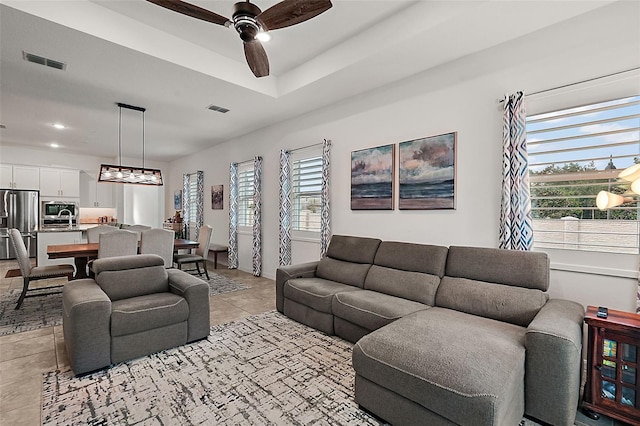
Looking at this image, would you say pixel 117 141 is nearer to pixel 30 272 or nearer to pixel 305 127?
pixel 30 272

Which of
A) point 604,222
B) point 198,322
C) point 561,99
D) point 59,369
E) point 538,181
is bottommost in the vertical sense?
point 59,369

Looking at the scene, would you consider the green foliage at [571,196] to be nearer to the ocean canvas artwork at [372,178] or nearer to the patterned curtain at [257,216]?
the ocean canvas artwork at [372,178]

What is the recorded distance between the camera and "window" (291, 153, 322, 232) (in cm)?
505

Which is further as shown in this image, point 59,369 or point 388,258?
point 388,258

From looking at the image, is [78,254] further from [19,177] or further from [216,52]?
[19,177]

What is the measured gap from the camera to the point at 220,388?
89.5 inches

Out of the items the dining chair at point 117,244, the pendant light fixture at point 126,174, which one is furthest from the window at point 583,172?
the pendant light fixture at point 126,174

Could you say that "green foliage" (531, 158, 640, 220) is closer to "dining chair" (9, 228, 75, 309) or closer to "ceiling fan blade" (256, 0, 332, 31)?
"ceiling fan blade" (256, 0, 332, 31)

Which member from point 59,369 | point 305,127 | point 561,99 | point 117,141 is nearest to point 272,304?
point 59,369

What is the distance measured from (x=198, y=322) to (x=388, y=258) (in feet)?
7.01

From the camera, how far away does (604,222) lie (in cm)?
251

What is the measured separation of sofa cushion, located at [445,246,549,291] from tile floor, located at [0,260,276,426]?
2489 millimetres

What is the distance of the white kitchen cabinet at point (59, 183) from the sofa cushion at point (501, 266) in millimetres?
10031

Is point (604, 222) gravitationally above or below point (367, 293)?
above
